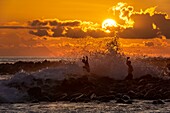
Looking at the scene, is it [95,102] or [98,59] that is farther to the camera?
[98,59]

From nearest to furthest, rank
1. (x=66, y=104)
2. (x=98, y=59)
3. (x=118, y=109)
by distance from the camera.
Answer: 1. (x=118, y=109)
2. (x=66, y=104)
3. (x=98, y=59)

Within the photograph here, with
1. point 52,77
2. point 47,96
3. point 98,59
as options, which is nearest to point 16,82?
point 52,77

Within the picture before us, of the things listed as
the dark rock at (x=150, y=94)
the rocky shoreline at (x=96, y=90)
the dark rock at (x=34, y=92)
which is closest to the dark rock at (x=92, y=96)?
the rocky shoreline at (x=96, y=90)

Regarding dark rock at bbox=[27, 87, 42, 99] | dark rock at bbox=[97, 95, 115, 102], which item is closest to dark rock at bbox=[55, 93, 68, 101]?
dark rock at bbox=[27, 87, 42, 99]

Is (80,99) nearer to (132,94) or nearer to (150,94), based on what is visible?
(132,94)

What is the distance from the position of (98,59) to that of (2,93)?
2149 centimetres

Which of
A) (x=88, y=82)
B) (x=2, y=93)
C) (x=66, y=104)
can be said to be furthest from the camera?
(x=88, y=82)

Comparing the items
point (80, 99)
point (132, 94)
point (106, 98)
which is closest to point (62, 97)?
point (80, 99)

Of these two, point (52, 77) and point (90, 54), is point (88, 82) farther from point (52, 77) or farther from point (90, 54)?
point (90, 54)

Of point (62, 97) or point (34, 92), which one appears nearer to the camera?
point (62, 97)

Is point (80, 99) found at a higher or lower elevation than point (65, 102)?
higher

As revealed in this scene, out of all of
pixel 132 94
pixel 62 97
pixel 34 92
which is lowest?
pixel 132 94

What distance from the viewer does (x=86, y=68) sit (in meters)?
52.8

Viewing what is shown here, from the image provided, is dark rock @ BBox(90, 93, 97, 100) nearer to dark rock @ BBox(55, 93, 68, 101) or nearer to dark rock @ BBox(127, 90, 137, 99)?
dark rock @ BBox(55, 93, 68, 101)
